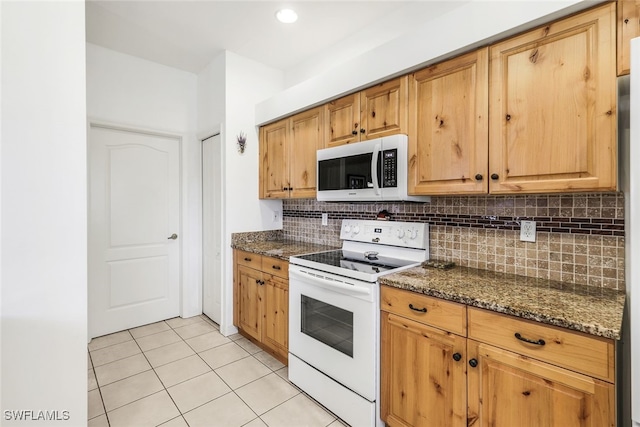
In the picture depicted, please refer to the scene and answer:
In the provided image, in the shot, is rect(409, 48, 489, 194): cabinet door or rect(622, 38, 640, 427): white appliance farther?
rect(409, 48, 489, 194): cabinet door

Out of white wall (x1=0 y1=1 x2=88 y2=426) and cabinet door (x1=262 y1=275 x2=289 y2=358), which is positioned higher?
white wall (x1=0 y1=1 x2=88 y2=426)

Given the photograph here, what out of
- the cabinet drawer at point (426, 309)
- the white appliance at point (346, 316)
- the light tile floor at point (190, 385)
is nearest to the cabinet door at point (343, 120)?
the white appliance at point (346, 316)

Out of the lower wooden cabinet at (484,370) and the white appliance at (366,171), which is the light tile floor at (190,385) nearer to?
the lower wooden cabinet at (484,370)

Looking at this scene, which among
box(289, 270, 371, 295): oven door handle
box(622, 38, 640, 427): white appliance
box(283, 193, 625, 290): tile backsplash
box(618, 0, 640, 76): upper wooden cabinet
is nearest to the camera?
box(622, 38, 640, 427): white appliance

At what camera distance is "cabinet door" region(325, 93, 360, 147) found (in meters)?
2.24

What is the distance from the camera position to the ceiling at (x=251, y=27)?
2254 mm

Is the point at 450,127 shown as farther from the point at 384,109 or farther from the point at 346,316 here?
the point at 346,316

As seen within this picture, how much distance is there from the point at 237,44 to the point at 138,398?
302cm

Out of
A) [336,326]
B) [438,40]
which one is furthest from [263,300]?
[438,40]

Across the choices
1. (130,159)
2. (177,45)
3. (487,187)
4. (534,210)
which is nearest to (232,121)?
(177,45)

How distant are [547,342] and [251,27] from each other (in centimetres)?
291

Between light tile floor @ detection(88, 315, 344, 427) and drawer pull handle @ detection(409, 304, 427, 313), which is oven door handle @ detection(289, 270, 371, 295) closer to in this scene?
drawer pull handle @ detection(409, 304, 427, 313)

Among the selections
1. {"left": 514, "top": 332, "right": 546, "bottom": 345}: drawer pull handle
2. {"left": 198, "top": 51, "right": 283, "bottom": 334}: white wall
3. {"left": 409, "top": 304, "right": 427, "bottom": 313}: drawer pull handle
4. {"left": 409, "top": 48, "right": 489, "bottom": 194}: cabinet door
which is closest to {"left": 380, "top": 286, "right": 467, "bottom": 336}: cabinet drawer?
{"left": 409, "top": 304, "right": 427, "bottom": 313}: drawer pull handle

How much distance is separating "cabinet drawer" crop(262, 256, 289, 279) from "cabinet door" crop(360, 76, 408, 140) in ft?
3.75
